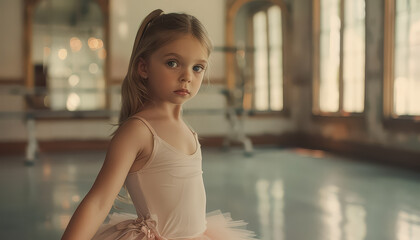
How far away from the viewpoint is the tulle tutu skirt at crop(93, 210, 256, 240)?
654 mm

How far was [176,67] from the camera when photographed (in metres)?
0.62

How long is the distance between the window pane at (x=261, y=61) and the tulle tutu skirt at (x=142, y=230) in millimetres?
4323

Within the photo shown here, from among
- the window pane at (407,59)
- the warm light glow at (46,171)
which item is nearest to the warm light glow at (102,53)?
the warm light glow at (46,171)

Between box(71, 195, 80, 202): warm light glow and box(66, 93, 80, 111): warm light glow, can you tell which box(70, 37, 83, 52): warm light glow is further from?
box(71, 195, 80, 202): warm light glow

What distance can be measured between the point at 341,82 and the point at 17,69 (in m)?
3.50

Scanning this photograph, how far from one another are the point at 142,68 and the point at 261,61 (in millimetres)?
4650

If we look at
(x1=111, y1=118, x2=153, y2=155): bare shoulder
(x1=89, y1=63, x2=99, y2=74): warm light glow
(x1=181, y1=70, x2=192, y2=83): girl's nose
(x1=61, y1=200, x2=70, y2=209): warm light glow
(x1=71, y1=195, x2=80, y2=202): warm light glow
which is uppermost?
(x1=89, y1=63, x2=99, y2=74): warm light glow

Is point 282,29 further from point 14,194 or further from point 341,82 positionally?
point 14,194

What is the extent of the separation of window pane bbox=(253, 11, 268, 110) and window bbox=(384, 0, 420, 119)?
2.01 meters

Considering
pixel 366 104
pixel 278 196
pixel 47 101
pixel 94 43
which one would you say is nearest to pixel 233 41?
pixel 94 43

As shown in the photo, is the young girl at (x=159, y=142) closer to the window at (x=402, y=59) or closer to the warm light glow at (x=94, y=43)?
the window at (x=402, y=59)

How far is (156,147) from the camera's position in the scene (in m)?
0.62

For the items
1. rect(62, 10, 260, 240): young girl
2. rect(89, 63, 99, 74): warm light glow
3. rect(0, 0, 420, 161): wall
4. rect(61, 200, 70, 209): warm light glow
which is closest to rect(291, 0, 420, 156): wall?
rect(0, 0, 420, 161): wall

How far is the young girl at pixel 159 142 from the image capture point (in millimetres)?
588
